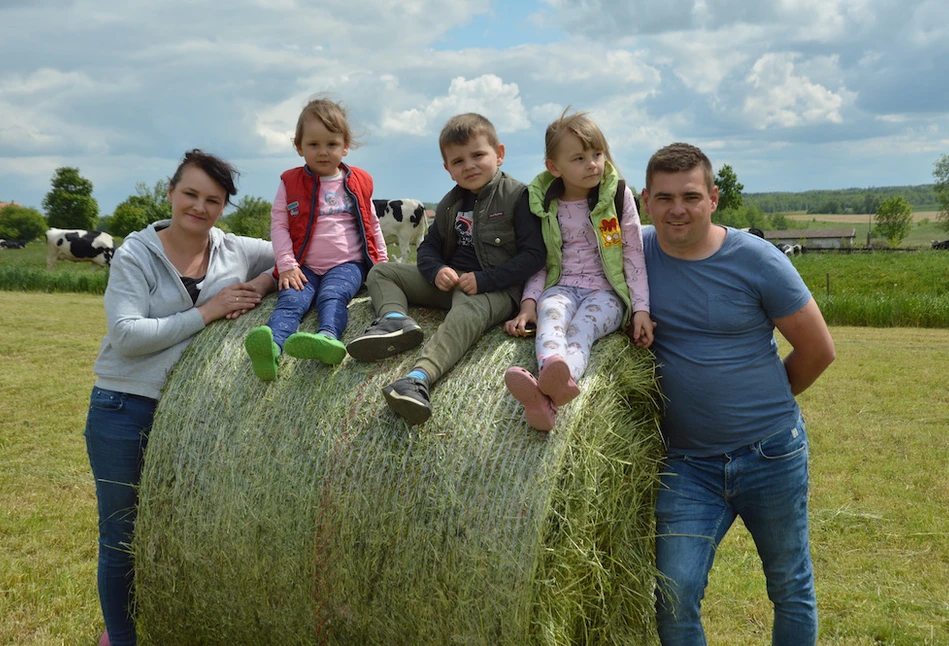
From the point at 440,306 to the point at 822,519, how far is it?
11.5ft

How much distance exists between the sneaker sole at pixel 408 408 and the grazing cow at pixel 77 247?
28450 mm

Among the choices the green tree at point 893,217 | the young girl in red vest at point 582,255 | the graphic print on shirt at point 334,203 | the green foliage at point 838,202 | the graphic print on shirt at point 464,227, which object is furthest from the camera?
the green foliage at point 838,202

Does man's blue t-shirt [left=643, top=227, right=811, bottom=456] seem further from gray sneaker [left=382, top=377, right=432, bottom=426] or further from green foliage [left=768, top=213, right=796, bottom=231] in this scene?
green foliage [left=768, top=213, right=796, bottom=231]

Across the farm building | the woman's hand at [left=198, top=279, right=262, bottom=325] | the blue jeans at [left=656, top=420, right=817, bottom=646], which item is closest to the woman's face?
the woman's hand at [left=198, top=279, right=262, bottom=325]

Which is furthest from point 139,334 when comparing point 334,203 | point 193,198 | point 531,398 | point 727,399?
point 727,399

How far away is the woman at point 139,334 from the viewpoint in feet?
11.9

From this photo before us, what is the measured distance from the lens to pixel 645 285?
3.48 meters

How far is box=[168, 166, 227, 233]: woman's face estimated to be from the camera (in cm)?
371

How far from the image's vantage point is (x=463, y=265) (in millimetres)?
3893

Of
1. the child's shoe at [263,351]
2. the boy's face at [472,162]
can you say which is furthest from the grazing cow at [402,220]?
the child's shoe at [263,351]

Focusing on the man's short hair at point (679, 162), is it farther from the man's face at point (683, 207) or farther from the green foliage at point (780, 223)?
the green foliage at point (780, 223)

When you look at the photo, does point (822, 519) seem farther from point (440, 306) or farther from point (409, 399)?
point (409, 399)

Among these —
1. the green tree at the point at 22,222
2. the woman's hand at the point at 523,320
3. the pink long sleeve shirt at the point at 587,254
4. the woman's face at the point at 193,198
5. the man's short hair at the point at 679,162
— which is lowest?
the woman's hand at the point at 523,320

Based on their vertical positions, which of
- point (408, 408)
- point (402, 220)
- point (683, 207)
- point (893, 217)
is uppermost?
point (893, 217)
